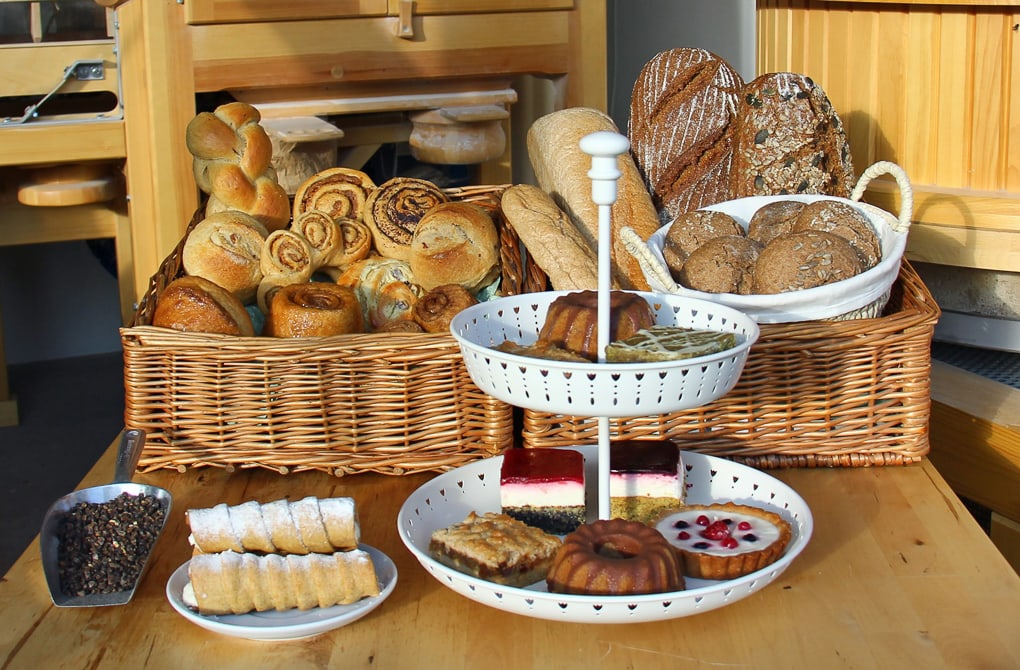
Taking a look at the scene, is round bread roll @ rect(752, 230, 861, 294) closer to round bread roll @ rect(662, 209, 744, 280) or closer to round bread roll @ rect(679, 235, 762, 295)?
round bread roll @ rect(679, 235, 762, 295)

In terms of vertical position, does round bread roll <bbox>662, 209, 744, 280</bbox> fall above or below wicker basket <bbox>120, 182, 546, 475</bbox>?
above

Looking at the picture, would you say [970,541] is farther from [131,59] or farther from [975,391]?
[131,59]

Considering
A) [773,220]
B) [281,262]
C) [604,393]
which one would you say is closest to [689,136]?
[773,220]

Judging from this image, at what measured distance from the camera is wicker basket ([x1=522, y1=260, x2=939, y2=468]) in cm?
131

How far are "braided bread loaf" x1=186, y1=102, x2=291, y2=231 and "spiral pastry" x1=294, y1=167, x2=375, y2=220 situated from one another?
4 cm

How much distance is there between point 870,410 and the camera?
135 centimetres

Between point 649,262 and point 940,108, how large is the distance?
0.76 metres

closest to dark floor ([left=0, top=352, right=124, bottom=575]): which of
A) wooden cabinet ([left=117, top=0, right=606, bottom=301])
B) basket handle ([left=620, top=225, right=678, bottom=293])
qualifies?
wooden cabinet ([left=117, top=0, right=606, bottom=301])

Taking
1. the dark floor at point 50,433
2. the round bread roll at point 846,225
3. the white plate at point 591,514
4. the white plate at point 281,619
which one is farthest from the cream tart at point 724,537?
the dark floor at point 50,433

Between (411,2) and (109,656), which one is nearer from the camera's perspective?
(109,656)

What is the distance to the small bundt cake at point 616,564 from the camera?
0.96m

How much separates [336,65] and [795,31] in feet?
3.05

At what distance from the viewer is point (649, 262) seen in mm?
1285

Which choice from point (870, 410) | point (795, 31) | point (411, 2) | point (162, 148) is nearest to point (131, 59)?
point (162, 148)
